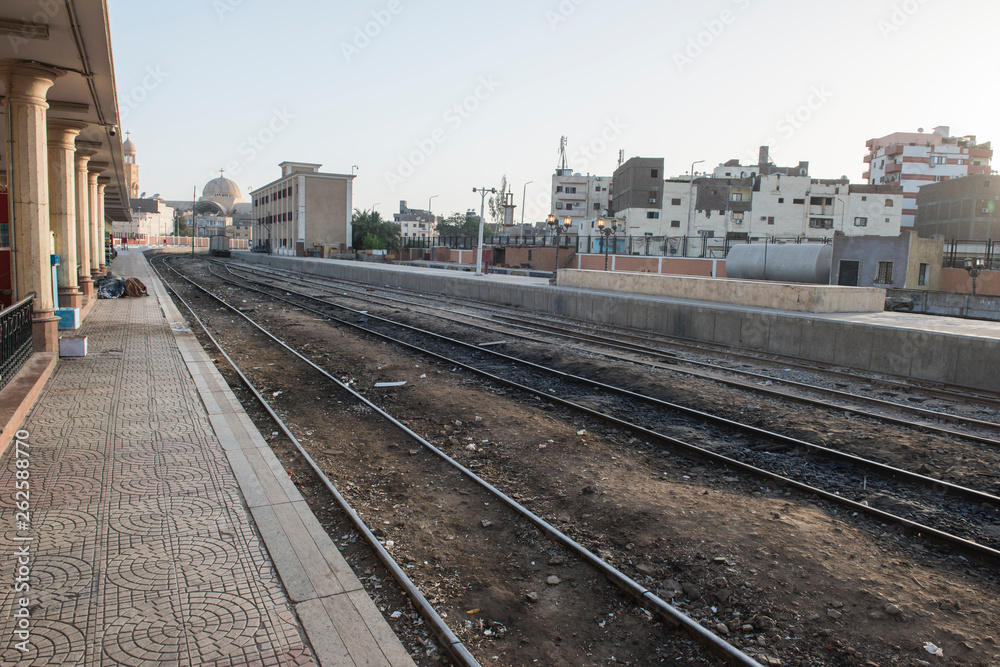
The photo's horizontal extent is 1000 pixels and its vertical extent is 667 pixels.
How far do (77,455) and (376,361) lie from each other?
7529mm

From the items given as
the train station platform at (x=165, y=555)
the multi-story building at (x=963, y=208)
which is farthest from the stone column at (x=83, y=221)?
the multi-story building at (x=963, y=208)

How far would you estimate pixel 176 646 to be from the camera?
3.55m

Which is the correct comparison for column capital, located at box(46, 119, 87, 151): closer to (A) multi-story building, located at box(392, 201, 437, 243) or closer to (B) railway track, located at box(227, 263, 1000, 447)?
(B) railway track, located at box(227, 263, 1000, 447)

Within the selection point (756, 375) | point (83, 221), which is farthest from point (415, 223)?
point (756, 375)

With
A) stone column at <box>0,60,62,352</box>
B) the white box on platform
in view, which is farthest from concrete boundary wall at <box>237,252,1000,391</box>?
stone column at <box>0,60,62,352</box>

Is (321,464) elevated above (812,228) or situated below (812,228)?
below

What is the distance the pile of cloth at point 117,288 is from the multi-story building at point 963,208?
67.0 m

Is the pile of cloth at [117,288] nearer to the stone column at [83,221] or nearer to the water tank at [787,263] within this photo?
the stone column at [83,221]

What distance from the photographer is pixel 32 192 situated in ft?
37.3

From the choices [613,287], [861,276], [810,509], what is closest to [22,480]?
[810,509]

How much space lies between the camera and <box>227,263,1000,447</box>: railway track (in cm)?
952

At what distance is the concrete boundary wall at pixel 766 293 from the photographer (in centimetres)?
1697

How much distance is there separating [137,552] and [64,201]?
1581 centimetres

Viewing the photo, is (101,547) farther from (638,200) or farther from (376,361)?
(638,200)
